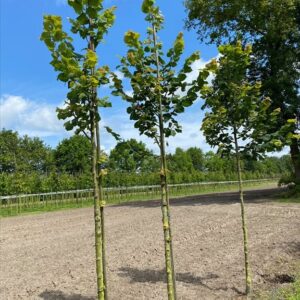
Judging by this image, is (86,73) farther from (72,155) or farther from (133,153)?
(72,155)

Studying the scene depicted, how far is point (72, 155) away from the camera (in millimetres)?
57094

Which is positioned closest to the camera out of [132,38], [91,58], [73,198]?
[91,58]

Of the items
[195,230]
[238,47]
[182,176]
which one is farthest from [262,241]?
[182,176]

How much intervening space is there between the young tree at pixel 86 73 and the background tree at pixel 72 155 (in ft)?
173

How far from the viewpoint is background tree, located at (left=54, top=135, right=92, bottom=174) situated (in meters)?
56.8

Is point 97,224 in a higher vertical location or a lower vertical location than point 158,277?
higher

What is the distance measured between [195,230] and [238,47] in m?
6.25

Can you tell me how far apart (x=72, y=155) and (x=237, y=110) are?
171ft

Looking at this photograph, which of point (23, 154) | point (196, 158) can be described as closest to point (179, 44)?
→ point (23, 154)

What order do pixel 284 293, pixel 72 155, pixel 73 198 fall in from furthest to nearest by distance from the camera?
pixel 72 155 → pixel 73 198 → pixel 284 293

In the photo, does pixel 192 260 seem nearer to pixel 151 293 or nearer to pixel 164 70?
pixel 151 293

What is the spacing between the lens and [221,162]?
68688mm

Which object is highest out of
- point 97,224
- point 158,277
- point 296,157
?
point 296,157

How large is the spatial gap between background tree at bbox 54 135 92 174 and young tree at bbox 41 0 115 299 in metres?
52.9
